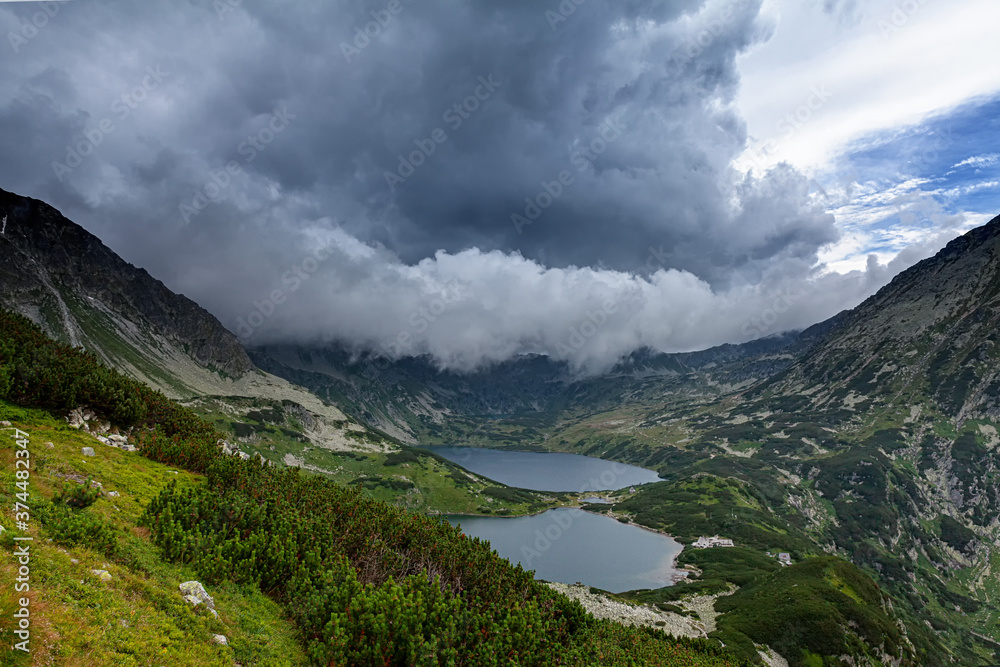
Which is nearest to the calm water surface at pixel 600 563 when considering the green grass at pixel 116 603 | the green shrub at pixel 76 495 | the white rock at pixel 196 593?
the green grass at pixel 116 603

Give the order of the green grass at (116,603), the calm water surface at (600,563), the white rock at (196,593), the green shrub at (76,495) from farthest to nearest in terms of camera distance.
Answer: the calm water surface at (600,563) → the green shrub at (76,495) → the white rock at (196,593) → the green grass at (116,603)

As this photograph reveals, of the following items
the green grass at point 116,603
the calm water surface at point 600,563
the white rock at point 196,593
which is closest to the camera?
the green grass at point 116,603

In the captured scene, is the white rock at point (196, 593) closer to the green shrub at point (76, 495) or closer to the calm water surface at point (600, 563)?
the green shrub at point (76, 495)

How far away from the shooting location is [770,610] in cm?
8794

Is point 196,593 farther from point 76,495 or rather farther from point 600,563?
point 600,563

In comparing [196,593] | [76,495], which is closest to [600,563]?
[196,593]

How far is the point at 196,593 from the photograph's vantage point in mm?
13086

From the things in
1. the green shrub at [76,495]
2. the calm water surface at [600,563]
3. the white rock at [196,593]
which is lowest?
the calm water surface at [600,563]

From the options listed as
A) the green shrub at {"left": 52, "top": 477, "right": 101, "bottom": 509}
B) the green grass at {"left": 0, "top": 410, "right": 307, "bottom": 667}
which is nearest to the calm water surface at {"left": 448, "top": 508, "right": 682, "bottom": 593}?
the green grass at {"left": 0, "top": 410, "right": 307, "bottom": 667}

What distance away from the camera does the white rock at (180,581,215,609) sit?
12975 mm

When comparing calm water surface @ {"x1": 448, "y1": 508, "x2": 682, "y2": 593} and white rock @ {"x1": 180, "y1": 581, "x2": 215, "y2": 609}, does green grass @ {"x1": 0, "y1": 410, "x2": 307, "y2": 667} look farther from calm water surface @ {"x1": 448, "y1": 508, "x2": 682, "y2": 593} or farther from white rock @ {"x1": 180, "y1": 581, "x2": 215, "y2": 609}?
calm water surface @ {"x1": 448, "y1": 508, "x2": 682, "y2": 593}

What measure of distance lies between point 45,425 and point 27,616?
1634cm

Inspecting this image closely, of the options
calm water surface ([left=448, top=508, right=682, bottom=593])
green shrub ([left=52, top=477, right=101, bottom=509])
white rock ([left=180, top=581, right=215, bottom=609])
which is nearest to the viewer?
white rock ([left=180, top=581, right=215, bottom=609])

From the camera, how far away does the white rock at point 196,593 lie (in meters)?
13.0
